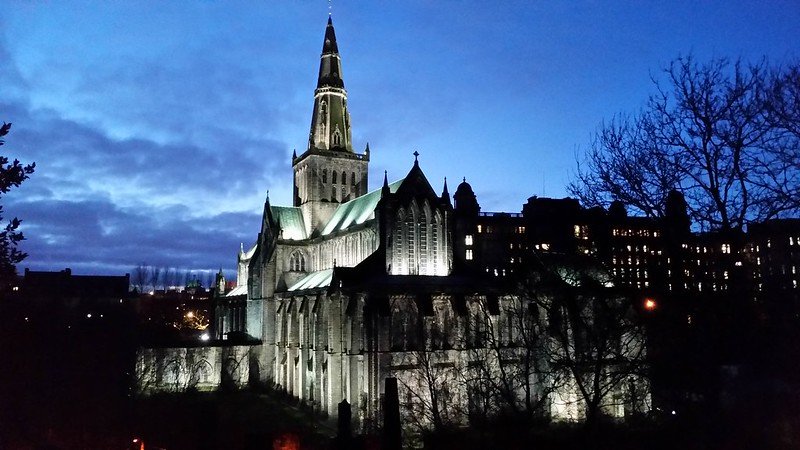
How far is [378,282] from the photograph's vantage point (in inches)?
1875

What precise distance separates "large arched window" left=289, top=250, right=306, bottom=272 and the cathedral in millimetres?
105

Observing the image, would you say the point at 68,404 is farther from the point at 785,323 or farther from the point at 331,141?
the point at 331,141

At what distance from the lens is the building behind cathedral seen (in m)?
20.1

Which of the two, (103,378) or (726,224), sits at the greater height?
(726,224)

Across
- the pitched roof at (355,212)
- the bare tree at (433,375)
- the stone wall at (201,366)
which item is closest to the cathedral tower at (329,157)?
the pitched roof at (355,212)

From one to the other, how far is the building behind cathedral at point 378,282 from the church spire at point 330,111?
0.15m

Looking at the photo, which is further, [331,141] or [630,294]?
[331,141]

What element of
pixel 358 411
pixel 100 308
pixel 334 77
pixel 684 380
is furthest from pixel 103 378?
pixel 334 77

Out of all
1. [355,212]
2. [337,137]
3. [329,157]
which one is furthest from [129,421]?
[337,137]

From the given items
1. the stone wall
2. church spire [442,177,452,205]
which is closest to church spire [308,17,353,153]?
church spire [442,177,452,205]

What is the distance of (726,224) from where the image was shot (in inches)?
682

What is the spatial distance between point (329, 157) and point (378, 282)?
24.2 meters

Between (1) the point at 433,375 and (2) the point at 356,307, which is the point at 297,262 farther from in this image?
(1) the point at 433,375

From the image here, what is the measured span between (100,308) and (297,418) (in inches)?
1248
